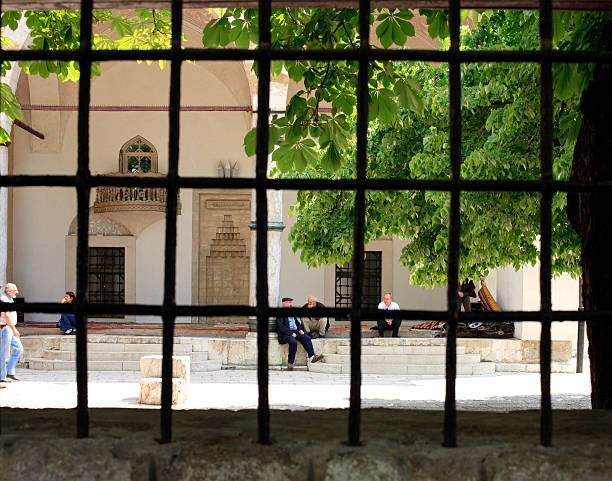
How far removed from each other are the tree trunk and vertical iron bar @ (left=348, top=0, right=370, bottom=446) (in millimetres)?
1043

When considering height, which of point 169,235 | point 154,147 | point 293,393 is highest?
point 154,147

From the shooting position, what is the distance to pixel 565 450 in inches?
66.2

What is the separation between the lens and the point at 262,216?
1.80 meters

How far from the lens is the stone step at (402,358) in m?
14.5

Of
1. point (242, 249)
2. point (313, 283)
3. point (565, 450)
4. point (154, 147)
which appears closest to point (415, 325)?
point (313, 283)

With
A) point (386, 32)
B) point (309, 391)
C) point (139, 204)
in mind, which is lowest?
point (309, 391)

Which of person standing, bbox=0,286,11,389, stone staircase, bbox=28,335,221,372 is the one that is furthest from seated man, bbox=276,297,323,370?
person standing, bbox=0,286,11,389

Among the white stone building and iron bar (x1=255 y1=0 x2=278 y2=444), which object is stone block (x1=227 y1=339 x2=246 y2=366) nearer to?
the white stone building

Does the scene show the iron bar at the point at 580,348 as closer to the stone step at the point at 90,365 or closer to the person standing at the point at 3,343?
the stone step at the point at 90,365

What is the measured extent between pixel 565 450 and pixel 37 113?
21118 millimetres

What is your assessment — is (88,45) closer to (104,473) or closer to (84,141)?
(84,141)

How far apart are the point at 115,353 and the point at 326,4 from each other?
13.5 metres

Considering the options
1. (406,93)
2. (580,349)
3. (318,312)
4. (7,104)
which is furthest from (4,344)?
(318,312)

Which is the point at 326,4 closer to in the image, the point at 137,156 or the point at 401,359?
the point at 401,359
